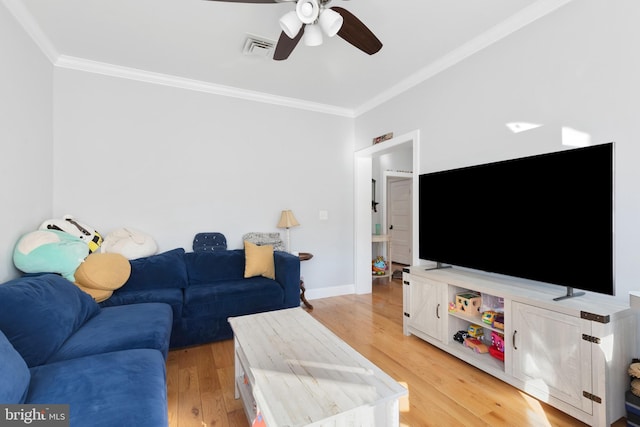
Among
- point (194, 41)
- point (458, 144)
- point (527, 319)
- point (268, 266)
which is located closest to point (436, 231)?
point (458, 144)

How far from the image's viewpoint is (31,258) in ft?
7.14

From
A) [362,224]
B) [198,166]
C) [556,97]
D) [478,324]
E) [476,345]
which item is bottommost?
[476,345]

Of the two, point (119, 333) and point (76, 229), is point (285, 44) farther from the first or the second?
point (76, 229)

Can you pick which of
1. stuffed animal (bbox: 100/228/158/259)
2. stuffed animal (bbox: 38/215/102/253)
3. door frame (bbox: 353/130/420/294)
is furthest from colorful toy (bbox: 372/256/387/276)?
stuffed animal (bbox: 38/215/102/253)

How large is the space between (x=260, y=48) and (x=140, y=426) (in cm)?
278

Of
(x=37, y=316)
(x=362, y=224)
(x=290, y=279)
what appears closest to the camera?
(x=37, y=316)

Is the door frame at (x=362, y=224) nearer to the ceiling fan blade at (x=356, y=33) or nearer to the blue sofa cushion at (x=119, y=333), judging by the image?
the ceiling fan blade at (x=356, y=33)

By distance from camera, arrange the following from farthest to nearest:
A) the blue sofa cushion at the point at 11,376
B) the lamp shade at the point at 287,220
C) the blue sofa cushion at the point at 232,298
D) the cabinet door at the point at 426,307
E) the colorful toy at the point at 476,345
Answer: the lamp shade at the point at 287,220 → the blue sofa cushion at the point at 232,298 → the cabinet door at the point at 426,307 → the colorful toy at the point at 476,345 → the blue sofa cushion at the point at 11,376

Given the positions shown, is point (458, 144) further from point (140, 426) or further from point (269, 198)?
point (140, 426)

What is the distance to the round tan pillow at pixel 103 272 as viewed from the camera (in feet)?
7.63

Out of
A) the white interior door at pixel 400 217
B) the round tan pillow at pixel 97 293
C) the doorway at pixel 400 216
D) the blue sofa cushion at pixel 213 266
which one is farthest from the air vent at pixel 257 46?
the white interior door at pixel 400 217

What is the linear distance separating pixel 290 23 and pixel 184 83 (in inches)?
82.9

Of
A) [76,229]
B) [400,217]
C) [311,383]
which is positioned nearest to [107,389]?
[311,383]

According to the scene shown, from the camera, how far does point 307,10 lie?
169cm
